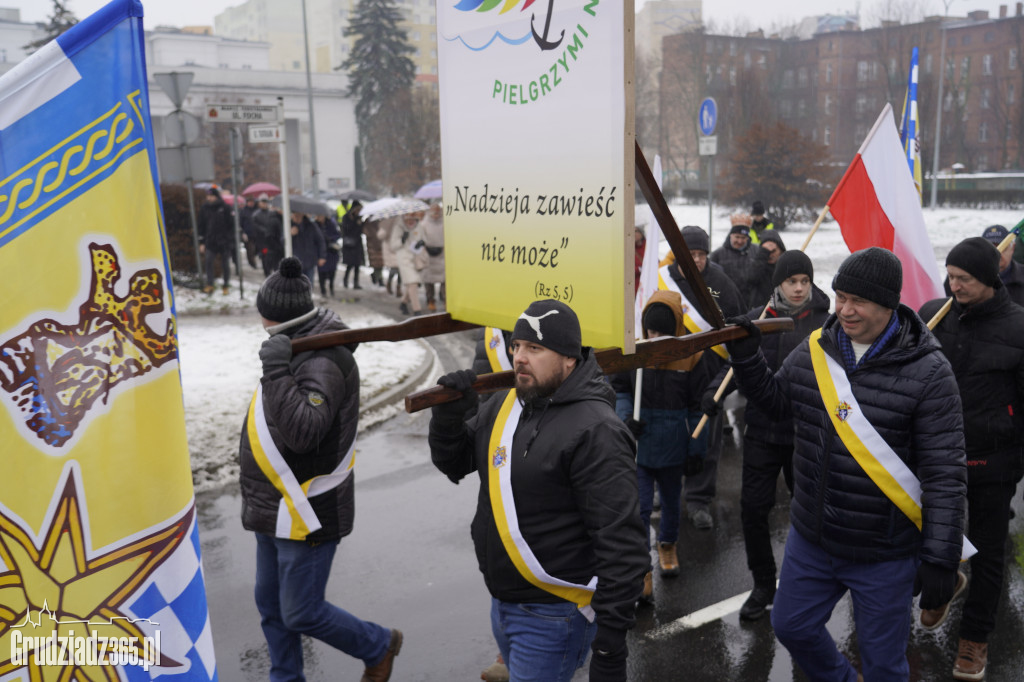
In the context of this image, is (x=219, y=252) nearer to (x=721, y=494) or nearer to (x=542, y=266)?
(x=721, y=494)

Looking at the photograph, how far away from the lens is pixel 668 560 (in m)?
5.46

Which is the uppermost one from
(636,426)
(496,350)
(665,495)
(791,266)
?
(791,266)

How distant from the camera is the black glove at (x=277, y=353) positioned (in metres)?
3.43

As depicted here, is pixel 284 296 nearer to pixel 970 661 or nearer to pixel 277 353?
pixel 277 353

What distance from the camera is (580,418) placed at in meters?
2.82

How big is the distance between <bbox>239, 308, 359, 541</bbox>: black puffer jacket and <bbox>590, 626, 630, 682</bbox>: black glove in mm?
1456

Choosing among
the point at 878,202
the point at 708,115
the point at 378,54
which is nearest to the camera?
the point at 878,202

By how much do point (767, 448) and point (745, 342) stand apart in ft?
4.89

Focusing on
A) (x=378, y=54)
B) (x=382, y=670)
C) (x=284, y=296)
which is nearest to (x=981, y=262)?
(x=284, y=296)

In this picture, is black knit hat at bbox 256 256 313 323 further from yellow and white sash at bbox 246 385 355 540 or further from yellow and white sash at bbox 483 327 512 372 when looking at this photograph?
yellow and white sash at bbox 483 327 512 372

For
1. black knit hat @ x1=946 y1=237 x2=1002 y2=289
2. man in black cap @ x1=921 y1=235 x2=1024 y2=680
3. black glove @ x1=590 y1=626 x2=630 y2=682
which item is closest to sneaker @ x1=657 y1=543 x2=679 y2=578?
man in black cap @ x1=921 y1=235 x2=1024 y2=680

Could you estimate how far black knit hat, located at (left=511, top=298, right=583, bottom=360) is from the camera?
275 centimetres

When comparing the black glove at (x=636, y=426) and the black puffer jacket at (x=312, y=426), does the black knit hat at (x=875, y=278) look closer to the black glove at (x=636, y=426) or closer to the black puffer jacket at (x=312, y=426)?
the black glove at (x=636, y=426)

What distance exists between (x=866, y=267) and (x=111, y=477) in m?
2.55
